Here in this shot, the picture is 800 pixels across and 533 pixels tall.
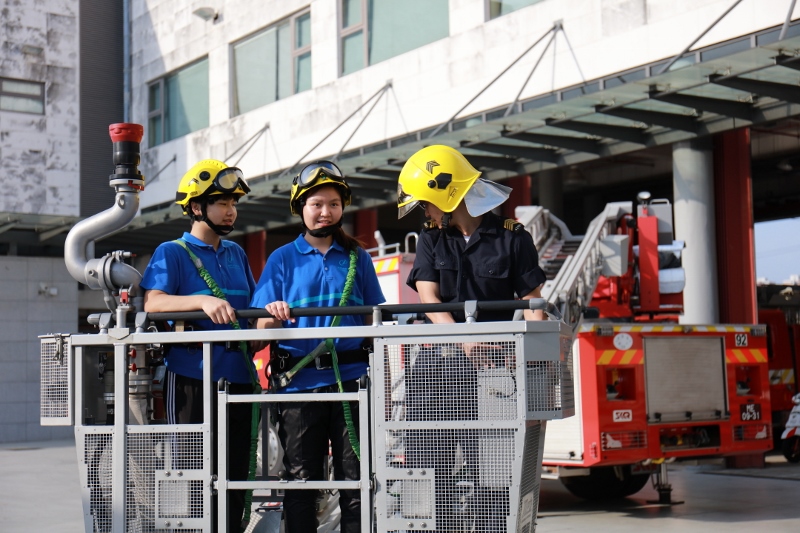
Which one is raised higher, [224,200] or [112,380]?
[224,200]

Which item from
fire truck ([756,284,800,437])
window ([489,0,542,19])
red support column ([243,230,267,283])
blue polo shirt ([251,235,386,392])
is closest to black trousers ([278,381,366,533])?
blue polo shirt ([251,235,386,392])

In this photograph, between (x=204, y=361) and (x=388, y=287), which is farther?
(x=388, y=287)

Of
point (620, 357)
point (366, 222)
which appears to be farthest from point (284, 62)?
point (620, 357)

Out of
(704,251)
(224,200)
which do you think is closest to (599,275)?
(704,251)

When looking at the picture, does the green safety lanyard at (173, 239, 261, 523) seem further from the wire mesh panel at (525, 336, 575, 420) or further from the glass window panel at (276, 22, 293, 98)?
the glass window panel at (276, 22, 293, 98)

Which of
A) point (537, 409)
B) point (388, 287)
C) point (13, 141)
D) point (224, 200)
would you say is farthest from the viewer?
point (13, 141)

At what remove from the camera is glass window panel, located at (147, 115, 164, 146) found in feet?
77.3

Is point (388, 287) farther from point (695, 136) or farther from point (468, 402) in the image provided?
point (468, 402)

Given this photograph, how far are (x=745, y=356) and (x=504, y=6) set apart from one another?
704 cm

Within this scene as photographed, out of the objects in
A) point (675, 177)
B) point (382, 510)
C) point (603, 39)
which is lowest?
point (382, 510)

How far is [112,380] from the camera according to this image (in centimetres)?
508

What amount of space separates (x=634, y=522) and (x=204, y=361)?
5.73 metres

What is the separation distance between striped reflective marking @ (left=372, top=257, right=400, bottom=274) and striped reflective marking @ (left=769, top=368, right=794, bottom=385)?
21.4ft

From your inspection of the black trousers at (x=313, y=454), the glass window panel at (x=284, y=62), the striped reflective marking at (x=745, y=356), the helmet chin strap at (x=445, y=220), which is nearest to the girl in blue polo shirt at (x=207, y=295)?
the black trousers at (x=313, y=454)
